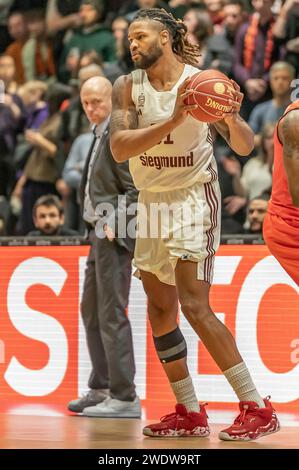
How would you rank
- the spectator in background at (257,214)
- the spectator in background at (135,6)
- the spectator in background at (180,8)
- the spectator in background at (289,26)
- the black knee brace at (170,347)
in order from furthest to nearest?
the spectator in background at (135,6), the spectator in background at (180,8), the spectator in background at (289,26), the spectator in background at (257,214), the black knee brace at (170,347)

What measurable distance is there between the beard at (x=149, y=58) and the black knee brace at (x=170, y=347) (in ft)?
4.78

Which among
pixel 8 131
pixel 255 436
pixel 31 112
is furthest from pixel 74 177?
pixel 255 436

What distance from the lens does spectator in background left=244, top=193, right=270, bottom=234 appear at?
826 cm

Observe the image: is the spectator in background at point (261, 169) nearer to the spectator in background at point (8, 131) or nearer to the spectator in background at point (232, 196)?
the spectator in background at point (232, 196)

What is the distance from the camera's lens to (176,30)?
5.34 metres

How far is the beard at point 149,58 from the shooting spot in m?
5.18

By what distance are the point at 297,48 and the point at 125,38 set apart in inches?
76.9

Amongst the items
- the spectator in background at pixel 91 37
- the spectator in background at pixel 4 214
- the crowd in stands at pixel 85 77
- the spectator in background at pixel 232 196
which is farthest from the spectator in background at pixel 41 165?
the spectator in background at pixel 232 196

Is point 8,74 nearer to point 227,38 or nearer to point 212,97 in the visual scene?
point 227,38

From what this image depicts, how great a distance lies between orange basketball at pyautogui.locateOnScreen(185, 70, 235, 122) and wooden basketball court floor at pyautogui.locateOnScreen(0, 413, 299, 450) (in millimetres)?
1624

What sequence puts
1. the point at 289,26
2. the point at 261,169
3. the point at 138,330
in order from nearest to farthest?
the point at 138,330 → the point at 261,169 → the point at 289,26

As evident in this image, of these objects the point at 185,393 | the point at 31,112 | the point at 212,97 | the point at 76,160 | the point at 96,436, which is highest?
the point at 31,112

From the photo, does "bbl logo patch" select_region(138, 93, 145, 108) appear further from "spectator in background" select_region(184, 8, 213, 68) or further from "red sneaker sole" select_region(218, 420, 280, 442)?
"spectator in background" select_region(184, 8, 213, 68)

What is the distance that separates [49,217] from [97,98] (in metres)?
2.40
